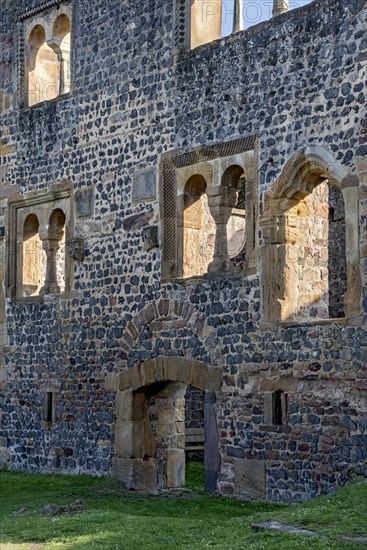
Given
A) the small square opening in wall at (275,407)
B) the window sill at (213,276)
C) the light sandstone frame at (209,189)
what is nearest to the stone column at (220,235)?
the light sandstone frame at (209,189)

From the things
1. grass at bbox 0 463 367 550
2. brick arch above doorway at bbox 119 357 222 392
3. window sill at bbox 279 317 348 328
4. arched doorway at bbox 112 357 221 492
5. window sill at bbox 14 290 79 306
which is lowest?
grass at bbox 0 463 367 550

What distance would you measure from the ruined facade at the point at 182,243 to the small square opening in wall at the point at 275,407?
17 mm

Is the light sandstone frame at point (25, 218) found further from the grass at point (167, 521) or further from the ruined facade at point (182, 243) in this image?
the grass at point (167, 521)

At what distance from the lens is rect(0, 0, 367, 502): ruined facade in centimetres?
1316

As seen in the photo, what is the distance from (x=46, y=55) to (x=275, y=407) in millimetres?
8020

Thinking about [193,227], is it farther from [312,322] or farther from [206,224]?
[312,322]

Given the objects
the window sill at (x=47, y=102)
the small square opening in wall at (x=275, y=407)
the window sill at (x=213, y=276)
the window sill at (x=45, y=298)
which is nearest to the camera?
the small square opening in wall at (x=275, y=407)

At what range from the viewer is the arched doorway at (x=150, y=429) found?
1548 cm

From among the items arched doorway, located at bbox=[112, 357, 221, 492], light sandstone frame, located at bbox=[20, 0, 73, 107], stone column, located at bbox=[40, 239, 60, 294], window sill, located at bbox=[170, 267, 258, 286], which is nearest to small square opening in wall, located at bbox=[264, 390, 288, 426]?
window sill, located at bbox=[170, 267, 258, 286]

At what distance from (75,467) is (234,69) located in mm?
6154

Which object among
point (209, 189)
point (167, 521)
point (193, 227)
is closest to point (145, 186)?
point (193, 227)

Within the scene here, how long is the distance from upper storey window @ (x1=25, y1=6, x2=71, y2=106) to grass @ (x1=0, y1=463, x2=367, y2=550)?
6.89 m

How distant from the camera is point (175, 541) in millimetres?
10484

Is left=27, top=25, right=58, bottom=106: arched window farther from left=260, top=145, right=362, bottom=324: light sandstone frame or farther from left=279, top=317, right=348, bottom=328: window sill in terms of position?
left=279, top=317, right=348, bottom=328: window sill
